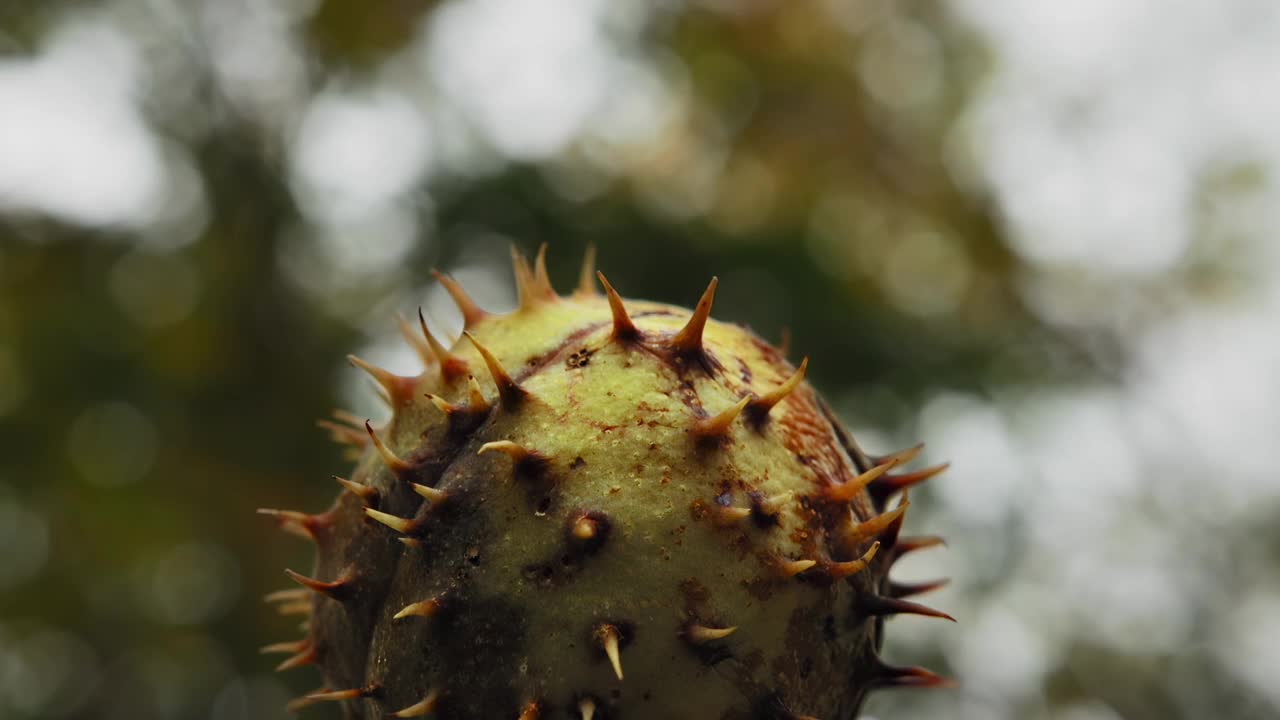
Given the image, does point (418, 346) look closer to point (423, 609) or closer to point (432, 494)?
point (432, 494)

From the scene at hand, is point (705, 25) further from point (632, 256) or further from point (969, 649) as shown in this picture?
point (969, 649)

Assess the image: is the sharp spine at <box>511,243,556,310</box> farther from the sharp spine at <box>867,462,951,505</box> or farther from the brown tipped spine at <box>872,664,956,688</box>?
the brown tipped spine at <box>872,664,956,688</box>

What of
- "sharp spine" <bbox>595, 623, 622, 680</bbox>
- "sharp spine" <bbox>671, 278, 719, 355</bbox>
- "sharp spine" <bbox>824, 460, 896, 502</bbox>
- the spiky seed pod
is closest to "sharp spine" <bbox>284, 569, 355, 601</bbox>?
the spiky seed pod

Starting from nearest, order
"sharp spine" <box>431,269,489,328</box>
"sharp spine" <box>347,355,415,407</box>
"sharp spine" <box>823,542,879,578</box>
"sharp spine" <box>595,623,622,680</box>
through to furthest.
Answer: "sharp spine" <box>595,623,622,680</box> < "sharp spine" <box>823,542,879,578</box> < "sharp spine" <box>347,355,415,407</box> < "sharp spine" <box>431,269,489,328</box>

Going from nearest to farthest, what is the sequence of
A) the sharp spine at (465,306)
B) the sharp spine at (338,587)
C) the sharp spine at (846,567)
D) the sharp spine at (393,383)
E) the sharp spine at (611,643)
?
the sharp spine at (611,643)
the sharp spine at (846,567)
the sharp spine at (338,587)
the sharp spine at (393,383)
the sharp spine at (465,306)

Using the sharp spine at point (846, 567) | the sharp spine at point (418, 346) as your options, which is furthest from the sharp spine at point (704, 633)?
the sharp spine at point (418, 346)

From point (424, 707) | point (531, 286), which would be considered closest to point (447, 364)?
point (531, 286)

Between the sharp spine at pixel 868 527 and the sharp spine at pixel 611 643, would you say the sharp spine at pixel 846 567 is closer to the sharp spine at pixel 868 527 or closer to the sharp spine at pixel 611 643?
the sharp spine at pixel 868 527
